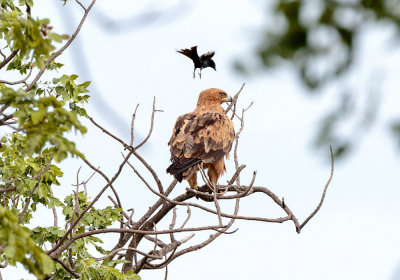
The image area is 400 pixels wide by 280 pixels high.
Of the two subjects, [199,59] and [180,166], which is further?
[199,59]

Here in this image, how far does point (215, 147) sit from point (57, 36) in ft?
12.5

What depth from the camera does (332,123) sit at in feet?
9.23

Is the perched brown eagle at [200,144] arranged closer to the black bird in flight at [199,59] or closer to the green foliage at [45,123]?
the black bird in flight at [199,59]

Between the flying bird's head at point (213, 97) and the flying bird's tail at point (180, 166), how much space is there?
5.09 ft

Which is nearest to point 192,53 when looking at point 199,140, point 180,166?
point 199,140

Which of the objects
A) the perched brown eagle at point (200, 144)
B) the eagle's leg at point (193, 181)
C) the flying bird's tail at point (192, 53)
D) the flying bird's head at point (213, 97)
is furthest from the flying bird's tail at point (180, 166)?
the flying bird's head at point (213, 97)

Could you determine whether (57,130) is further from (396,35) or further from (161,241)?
(161,241)

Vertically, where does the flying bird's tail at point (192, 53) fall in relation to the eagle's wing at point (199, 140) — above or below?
above

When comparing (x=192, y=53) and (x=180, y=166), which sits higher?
(x=192, y=53)

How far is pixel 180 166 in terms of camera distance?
7395 mm

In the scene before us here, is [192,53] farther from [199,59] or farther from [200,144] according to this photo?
[200,144]

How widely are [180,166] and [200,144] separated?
0.55m

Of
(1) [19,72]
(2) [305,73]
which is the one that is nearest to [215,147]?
(1) [19,72]

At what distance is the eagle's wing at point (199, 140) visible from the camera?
759cm
